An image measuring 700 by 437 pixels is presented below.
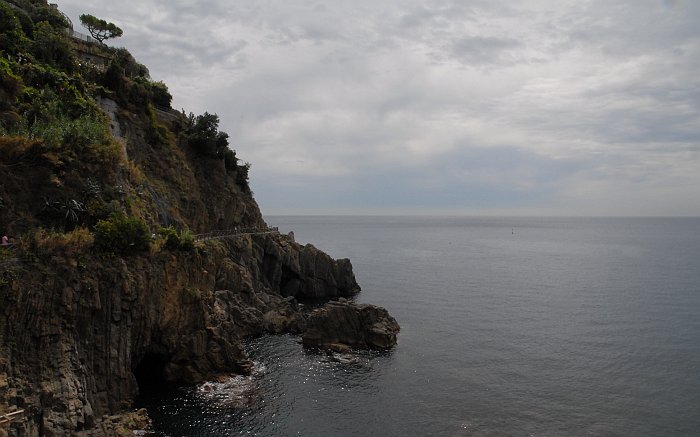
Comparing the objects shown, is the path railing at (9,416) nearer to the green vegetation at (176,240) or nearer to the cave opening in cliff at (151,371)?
the cave opening in cliff at (151,371)

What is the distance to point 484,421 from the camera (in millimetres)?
38906

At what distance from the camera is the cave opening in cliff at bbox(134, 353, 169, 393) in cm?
4172

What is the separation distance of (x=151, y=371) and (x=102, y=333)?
9769mm

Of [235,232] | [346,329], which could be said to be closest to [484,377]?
[346,329]

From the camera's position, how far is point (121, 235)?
1448 inches

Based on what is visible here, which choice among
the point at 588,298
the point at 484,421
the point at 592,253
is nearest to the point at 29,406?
the point at 484,421

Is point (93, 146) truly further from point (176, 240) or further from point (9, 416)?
point (9, 416)

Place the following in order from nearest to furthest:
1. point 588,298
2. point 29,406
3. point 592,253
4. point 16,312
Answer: point 29,406 → point 16,312 → point 588,298 → point 592,253

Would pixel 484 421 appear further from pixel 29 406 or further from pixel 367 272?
pixel 367 272

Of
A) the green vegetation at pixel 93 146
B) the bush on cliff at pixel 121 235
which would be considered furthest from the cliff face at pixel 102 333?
the green vegetation at pixel 93 146

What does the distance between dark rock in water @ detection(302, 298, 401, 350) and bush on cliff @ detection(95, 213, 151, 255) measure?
23626 mm

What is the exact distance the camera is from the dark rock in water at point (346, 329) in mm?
55906

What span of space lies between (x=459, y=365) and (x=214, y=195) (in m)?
43.1

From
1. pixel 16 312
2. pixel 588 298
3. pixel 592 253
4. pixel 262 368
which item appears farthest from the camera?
pixel 592 253
